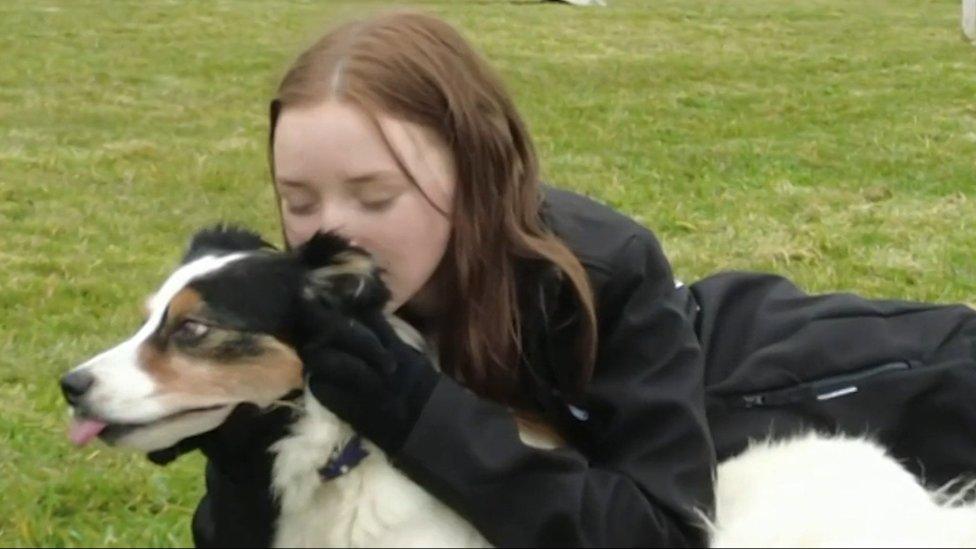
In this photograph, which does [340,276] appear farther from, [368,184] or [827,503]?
[827,503]

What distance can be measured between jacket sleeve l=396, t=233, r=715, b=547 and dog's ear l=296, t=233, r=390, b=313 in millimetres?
245

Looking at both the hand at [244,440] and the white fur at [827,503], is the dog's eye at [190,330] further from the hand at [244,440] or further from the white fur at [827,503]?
the white fur at [827,503]

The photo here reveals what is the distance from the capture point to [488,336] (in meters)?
3.40

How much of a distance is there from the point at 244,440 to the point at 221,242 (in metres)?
0.51

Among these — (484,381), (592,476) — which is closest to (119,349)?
(484,381)

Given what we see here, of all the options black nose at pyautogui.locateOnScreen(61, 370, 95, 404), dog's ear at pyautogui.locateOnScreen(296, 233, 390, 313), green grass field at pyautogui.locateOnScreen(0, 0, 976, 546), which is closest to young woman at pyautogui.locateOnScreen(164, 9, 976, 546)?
dog's ear at pyautogui.locateOnScreen(296, 233, 390, 313)

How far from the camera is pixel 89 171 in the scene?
33.7ft

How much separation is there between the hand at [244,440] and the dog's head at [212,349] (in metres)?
0.03

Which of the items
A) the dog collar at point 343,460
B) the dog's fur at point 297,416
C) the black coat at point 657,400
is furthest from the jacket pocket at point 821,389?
the dog collar at point 343,460

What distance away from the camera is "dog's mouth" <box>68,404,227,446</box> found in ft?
9.85

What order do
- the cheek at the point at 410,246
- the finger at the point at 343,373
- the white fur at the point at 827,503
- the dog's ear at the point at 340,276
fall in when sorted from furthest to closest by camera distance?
the cheek at the point at 410,246 → the white fur at the point at 827,503 → the dog's ear at the point at 340,276 → the finger at the point at 343,373

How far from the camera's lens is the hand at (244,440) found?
3107mm

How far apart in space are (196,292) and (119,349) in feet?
0.65

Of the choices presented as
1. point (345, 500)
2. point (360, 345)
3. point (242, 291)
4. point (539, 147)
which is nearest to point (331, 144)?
point (242, 291)
